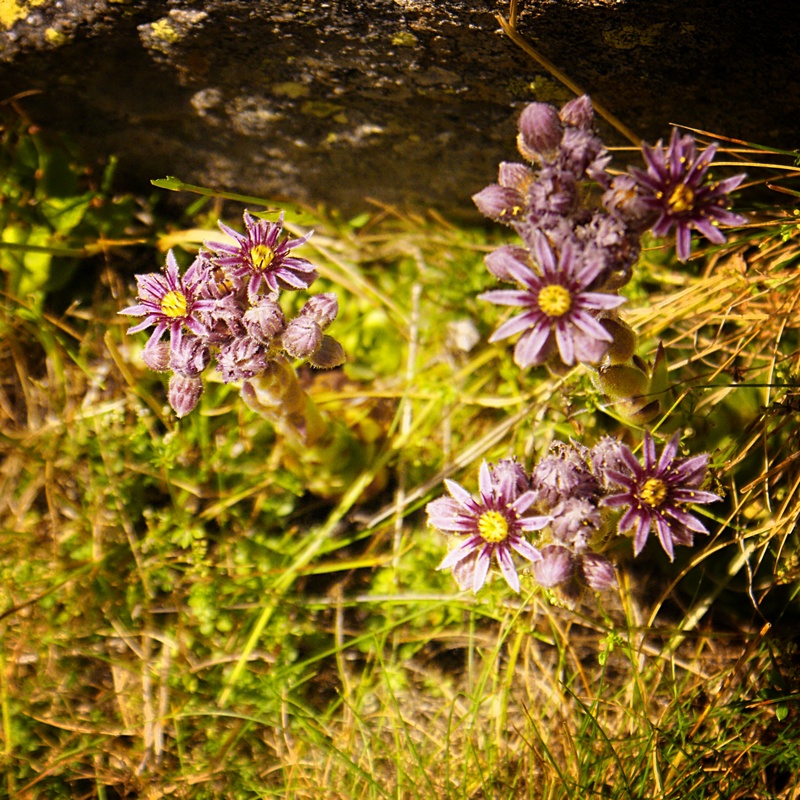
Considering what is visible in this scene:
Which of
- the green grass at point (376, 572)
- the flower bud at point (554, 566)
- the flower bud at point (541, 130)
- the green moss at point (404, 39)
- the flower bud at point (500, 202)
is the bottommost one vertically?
the green grass at point (376, 572)

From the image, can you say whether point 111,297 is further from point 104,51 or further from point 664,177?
point 664,177

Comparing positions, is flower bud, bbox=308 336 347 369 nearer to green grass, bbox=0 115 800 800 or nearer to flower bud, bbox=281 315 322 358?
flower bud, bbox=281 315 322 358

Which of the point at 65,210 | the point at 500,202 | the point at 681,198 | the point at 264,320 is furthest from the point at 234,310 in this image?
the point at 65,210

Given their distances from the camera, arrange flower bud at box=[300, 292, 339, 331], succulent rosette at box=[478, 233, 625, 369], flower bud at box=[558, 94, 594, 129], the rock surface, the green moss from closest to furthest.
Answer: succulent rosette at box=[478, 233, 625, 369] → flower bud at box=[558, 94, 594, 129] → flower bud at box=[300, 292, 339, 331] → the rock surface → the green moss

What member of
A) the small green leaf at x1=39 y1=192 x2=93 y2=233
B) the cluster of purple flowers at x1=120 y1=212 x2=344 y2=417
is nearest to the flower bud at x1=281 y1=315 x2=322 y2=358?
the cluster of purple flowers at x1=120 y1=212 x2=344 y2=417

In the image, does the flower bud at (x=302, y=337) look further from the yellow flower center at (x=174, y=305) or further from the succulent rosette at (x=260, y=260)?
the yellow flower center at (x=174, y=305)

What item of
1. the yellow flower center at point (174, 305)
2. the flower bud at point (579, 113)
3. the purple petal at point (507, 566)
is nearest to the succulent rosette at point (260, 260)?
the yellow flower center at point (174, 305)
